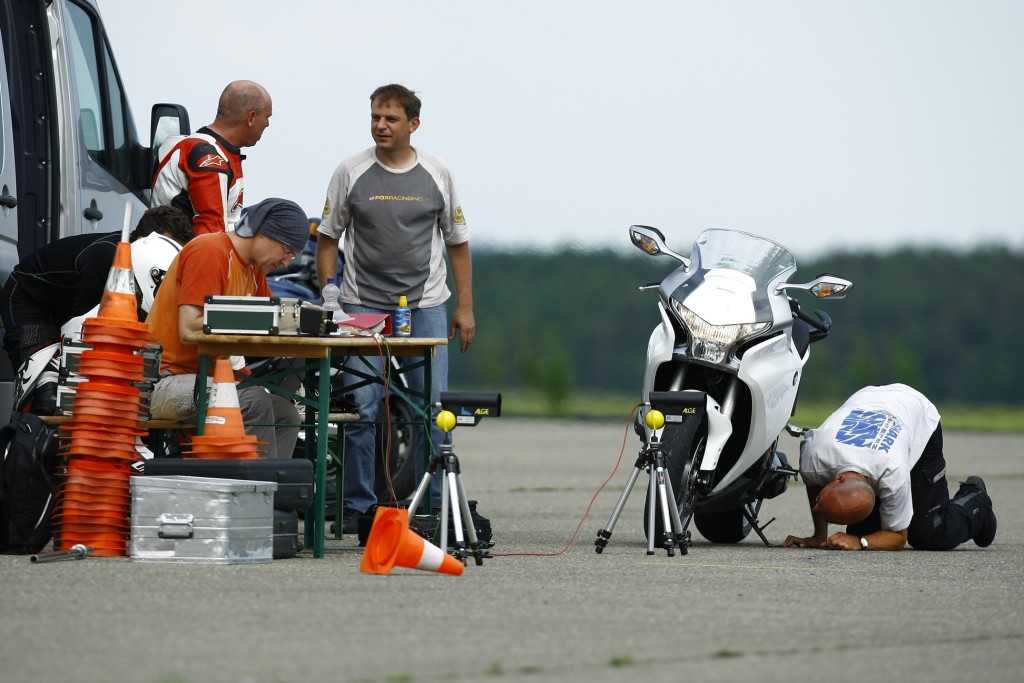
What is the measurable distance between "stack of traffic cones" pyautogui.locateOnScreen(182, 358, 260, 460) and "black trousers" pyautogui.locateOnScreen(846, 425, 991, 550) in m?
3.11

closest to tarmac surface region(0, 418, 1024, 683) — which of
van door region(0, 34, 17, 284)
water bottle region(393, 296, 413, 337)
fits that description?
water bottle region(393, 296, 413, 337)

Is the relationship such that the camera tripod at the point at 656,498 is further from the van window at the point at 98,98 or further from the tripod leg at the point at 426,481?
the van window at the point at 98,98

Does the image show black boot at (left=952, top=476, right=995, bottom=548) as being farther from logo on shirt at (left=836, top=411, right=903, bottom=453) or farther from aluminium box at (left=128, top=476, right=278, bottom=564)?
aluminium box at (left=128, top=476, right=278, bottom=564)

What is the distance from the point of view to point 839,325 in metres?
74.5

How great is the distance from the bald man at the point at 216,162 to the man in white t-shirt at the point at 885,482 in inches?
130

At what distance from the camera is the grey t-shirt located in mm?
7785

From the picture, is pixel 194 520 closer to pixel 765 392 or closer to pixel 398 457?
pixel 765 392

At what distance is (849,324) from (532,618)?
232 feet

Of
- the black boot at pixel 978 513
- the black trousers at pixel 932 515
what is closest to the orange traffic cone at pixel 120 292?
the black trousers at pixel 932 515

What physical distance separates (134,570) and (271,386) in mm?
1164

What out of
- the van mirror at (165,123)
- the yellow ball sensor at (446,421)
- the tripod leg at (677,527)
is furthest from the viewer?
the van mirror at (165,123)

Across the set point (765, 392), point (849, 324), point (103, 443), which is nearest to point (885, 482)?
point (765, 392)

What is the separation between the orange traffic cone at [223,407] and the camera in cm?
645

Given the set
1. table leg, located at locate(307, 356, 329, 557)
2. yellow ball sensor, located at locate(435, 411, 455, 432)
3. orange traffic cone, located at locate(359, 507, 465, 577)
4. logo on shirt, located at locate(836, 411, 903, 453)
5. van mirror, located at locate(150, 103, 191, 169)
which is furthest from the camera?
van mirror, located at locate(150, 103, 191, 169)
